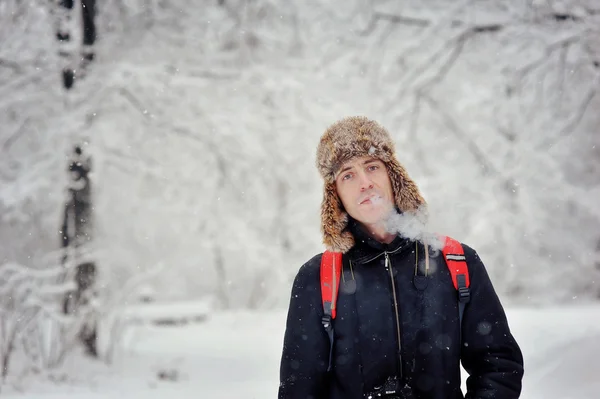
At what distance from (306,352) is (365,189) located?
69cm

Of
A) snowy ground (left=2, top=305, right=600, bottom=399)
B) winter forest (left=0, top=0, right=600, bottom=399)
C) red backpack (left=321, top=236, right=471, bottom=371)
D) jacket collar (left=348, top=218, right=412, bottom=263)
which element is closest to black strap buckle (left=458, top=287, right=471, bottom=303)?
red backpack (left=321, top=236, right=471, bottom=371)

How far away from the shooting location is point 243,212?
934 cm

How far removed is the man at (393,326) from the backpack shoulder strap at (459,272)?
2 centimetres

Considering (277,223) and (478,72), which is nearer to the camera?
(478,72)

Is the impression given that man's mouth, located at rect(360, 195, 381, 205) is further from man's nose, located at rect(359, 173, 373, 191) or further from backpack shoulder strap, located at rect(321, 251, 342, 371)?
backpack shoulder strap, located at rect(321, 251, 342, 371)

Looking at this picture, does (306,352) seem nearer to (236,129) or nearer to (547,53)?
(236,129)

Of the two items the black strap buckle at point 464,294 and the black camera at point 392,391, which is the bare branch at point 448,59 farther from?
the black camera at point 392,391

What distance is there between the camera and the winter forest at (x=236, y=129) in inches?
257

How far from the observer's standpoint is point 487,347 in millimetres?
2021

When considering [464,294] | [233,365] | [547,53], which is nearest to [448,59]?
[547,53]

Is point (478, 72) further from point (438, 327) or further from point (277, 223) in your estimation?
point (438, 327)

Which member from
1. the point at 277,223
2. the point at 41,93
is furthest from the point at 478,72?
the point at 41,93

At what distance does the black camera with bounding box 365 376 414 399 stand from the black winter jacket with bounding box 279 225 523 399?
0.05 metres

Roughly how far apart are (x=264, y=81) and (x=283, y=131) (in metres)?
0.91
